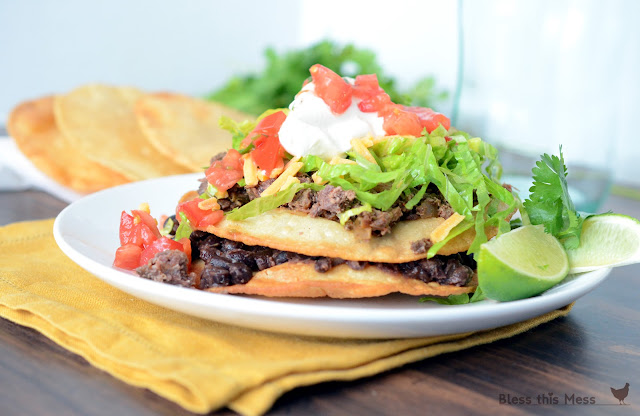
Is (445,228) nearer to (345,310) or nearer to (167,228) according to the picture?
(345,310)

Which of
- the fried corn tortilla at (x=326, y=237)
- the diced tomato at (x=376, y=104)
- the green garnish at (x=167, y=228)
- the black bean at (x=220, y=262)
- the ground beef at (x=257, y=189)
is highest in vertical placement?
the diced tomato at (x=376, y=104)

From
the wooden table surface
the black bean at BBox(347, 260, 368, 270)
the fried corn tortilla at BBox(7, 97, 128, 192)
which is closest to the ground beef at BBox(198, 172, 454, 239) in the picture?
the black bean at BBox(347, 260, 368, 270)

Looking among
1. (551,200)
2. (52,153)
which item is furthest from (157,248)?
(52,153)

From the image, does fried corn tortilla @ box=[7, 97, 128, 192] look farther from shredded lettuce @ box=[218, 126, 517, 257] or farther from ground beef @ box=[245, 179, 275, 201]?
Result: shredded lettuce @ box=[218, 126, 517, 257]

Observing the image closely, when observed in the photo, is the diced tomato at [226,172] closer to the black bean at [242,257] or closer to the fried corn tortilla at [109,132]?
the black bean at [242,257]

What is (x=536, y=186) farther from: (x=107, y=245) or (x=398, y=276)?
(x=107, y=245)

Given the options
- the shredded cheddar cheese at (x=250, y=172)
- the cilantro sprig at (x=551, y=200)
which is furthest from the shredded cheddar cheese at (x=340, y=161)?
the cilantro sprig at (x=551, y=200)
